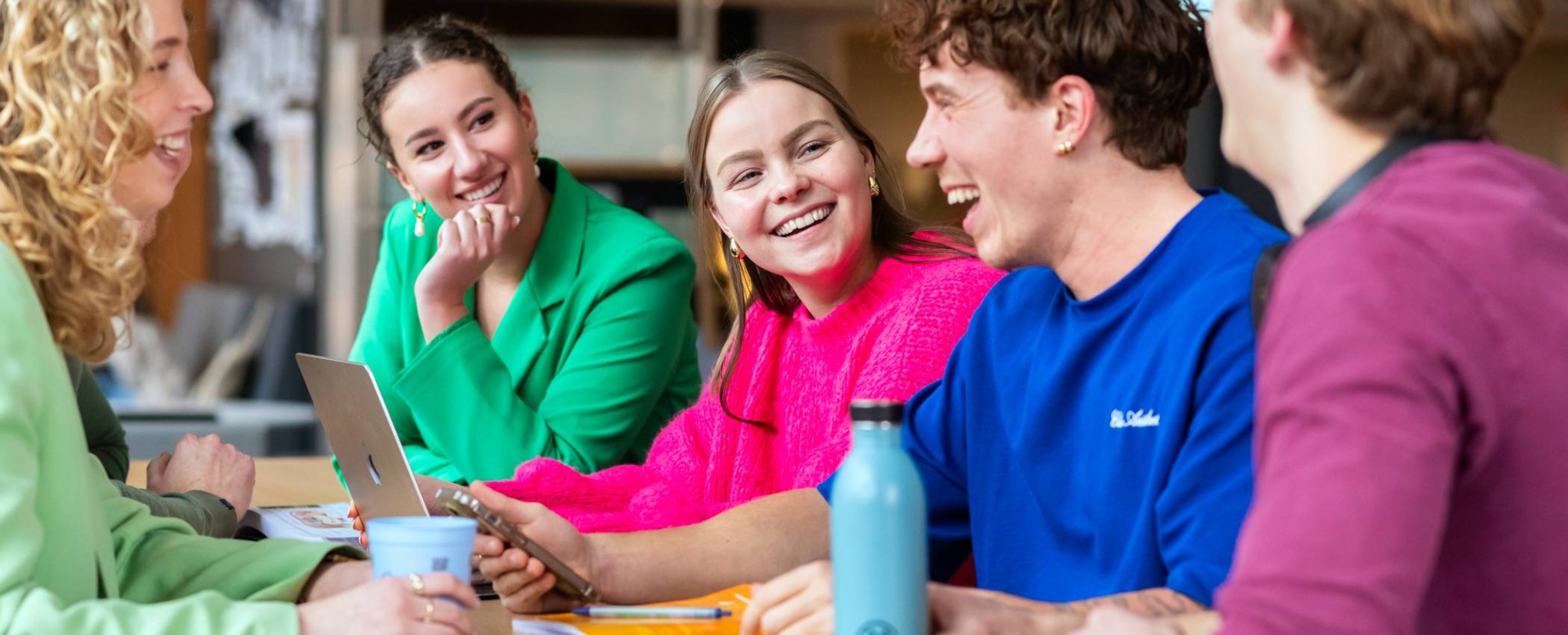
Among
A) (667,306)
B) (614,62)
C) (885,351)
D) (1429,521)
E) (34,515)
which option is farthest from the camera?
(614,62)

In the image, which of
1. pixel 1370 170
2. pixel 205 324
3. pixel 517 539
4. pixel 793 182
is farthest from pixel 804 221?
pixel 205 324

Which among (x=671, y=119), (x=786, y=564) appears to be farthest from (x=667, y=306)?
(x=671, y=119)

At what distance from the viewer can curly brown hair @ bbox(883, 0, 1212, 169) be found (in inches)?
51.1

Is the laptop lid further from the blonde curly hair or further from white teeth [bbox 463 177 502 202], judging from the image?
white teeth [bbox 463 177 502 202]

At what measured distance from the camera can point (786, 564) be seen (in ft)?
4.98

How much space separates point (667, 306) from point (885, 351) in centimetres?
69

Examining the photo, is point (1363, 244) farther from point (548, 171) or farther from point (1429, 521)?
point (548, 171)

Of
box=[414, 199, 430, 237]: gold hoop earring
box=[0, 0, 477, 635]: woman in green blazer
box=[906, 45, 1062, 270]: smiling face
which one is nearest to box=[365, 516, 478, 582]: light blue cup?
box=[0, 0, 477, 635]: woman in green blazer

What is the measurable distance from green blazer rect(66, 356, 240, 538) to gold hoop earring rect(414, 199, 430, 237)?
22.8 inches

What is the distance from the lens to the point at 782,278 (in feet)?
6.38

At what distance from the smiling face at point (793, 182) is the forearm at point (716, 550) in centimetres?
35

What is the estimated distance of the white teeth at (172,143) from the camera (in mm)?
1182

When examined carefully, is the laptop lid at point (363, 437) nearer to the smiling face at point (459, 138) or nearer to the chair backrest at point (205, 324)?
the smiling face at point (459, 138)

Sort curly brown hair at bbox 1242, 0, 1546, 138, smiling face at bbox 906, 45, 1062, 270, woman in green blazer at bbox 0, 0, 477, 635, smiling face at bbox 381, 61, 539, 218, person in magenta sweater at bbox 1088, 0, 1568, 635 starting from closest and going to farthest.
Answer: person in magenta sweater at bbox 1088, 0, 1568, 635 < curly brown hair at bbox 1242, 0, 1546, 138 < woman in green blazer at bbox 0, 0, 477, 635 < smiling face at bbox 906, 45, 1062, 270 < smiling face at bbox 381, 61, 539, 218
